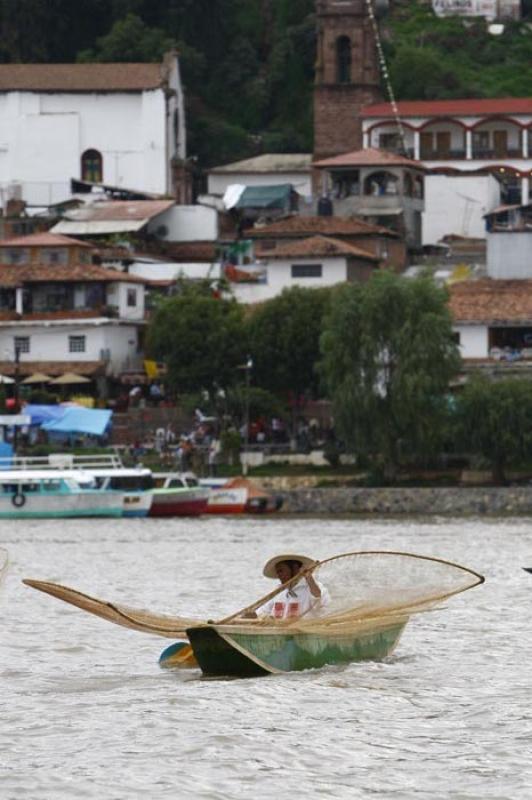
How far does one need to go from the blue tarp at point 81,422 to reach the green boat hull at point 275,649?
177 ft

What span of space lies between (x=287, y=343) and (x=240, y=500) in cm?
1213

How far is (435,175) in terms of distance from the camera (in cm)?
11519

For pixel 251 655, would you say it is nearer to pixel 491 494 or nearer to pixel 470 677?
pixel 470 677

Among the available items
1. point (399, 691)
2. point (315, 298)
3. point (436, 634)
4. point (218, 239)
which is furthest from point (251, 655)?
point (218, 239)

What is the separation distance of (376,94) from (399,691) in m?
99.3

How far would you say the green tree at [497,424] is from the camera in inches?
3100

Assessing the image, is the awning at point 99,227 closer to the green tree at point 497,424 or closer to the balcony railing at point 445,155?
the balcony railing at point 445,155

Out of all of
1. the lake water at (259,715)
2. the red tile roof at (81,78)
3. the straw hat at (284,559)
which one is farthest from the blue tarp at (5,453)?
the straw hat at (284,559)

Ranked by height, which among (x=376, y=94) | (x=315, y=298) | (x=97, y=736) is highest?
(x=376, y=94)

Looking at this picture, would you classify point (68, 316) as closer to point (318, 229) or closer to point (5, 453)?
point (318, 229)

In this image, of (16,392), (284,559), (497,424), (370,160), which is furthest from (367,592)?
(370,160)

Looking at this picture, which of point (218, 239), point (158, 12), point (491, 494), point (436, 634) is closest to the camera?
point (436, 634)

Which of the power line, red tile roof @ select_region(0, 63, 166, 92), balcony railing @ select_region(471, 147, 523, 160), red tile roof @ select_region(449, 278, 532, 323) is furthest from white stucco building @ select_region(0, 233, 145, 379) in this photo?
balcony railing @ select_region(471, 147, 523, 160)

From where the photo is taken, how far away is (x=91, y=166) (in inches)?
4803
